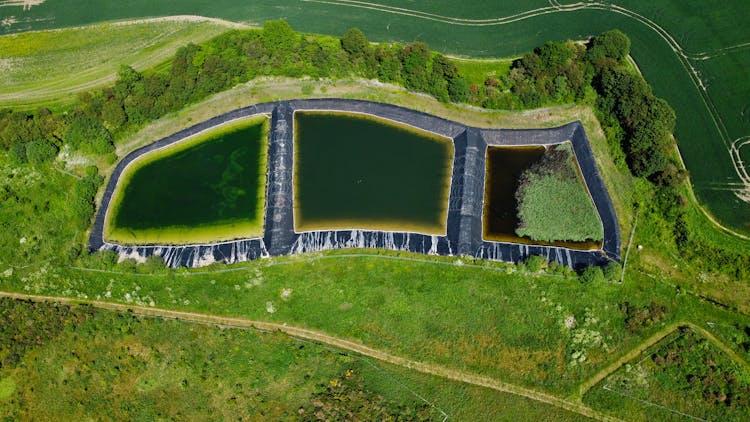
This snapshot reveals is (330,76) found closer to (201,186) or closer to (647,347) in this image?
(201,186)

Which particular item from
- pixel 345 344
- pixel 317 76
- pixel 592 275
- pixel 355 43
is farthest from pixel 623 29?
pixel 345 344

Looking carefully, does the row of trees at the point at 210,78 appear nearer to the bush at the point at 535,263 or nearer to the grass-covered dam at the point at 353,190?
the grass-covered dam at the point at 353,190

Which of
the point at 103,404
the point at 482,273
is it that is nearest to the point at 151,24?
the point at 103,404

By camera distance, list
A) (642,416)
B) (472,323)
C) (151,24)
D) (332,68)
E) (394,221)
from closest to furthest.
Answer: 1. (642,416)
2. (472,323)
3. (394,221)
4. (332,68)
5. (151,24)

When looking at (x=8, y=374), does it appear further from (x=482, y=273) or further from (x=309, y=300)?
(x=482, y=273)

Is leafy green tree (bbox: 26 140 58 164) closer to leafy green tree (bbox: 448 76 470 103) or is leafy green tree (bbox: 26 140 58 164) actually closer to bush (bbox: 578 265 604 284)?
leafy green tree (bbox: 448 76 470 103)

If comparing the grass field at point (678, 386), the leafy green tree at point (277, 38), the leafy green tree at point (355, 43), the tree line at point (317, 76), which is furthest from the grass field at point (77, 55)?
the grass field at point (678, 386)
